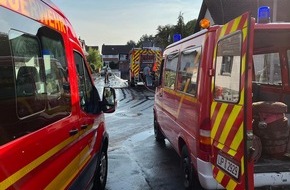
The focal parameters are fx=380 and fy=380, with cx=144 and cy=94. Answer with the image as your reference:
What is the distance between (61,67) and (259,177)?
226 cm

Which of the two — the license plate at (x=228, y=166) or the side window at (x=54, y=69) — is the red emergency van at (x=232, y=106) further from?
the side window at (x=54, y=69)

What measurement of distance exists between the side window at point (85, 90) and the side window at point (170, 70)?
1.78 m

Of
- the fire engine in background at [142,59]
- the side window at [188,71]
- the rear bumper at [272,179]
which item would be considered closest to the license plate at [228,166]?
the rear bumper at [272,179]

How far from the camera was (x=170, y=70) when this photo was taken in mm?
6609

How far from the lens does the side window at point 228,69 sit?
3.31 m

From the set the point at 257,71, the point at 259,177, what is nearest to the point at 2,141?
the point at 259,177

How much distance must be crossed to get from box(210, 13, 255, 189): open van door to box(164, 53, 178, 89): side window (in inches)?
81.8

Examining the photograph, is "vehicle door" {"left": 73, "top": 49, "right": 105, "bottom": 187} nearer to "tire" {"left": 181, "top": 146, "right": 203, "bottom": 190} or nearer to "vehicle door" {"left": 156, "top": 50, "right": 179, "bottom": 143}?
"tire" {"left": 181, "top": 146, "right": 203, "bottom": 190}

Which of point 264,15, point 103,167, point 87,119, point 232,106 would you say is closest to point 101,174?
point 103,167

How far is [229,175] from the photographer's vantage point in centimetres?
345

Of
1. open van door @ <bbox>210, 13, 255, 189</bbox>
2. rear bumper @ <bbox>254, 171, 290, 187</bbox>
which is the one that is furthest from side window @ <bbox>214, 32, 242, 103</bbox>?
rear bumper @ <bbox>254, 171, 290, 187</bbox>

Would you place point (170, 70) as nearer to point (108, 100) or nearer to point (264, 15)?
point (108, 100)

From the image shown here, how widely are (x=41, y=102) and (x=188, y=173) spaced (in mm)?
2891

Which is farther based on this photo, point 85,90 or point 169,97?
point 169,97
